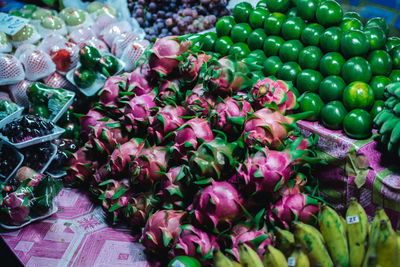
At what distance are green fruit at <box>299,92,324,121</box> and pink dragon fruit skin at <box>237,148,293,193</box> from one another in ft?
1.85

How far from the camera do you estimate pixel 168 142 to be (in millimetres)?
1804

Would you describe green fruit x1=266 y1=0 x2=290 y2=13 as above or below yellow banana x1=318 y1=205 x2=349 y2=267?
above

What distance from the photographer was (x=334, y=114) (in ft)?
5.60

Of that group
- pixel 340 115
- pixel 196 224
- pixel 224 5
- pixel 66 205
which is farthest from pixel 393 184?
pixel 224 5

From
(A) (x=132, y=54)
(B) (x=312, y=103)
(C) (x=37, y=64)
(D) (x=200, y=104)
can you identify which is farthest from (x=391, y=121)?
(C) (x=37, y=64)

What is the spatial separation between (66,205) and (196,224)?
1106mm

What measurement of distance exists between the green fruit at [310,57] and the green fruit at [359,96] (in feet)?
0.89

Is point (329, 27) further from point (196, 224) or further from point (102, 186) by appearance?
point (102, 186)

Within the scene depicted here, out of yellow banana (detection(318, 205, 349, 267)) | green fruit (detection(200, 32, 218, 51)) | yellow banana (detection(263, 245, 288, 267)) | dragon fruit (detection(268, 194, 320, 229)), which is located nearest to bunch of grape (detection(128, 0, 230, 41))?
green fruit (detection(200, 32, 218, 51))

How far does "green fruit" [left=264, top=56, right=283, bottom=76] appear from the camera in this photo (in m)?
2.04

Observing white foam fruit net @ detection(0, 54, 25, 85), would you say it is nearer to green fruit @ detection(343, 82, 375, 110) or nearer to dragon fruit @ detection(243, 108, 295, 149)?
dragon fruit @ detection(243, 108, 295, 149)

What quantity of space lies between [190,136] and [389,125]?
89 cm

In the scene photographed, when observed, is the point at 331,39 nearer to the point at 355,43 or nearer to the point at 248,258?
the point at 355,43

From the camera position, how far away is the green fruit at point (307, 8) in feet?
6.64
